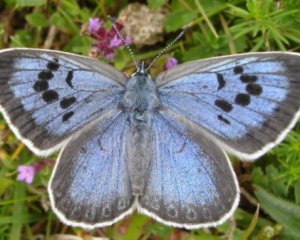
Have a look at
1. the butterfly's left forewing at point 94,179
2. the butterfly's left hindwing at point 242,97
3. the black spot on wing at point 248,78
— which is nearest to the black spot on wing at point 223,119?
the butterfly's left hindwing at point 242,97

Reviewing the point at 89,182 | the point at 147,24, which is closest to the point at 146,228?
the point at 89,182

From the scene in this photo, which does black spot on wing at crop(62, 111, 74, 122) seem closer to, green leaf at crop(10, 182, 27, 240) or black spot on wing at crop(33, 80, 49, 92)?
black spot on wing at crop(33, 80, 49, 92)

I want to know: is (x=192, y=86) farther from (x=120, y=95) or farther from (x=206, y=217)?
(x=206, y=217)

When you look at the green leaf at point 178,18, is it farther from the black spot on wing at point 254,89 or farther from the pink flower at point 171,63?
the black spot on wing at point 254,89

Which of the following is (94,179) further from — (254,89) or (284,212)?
(284,212)

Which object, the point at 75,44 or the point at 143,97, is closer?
the point at 143,97

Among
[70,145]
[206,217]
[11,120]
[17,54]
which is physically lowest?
[206,217]

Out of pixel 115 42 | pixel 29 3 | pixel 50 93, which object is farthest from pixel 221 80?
pixel 29 3
